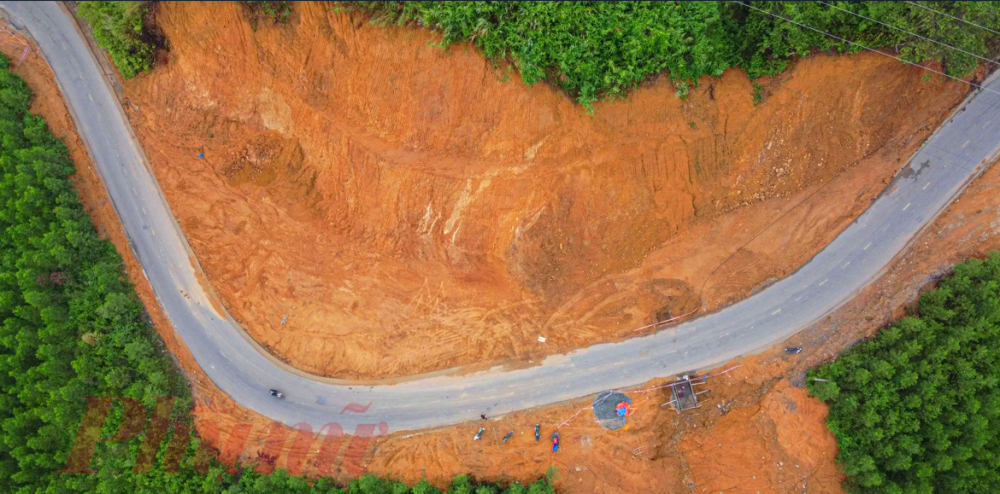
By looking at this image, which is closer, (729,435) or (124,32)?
(729,435)

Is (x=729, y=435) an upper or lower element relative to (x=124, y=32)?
upper

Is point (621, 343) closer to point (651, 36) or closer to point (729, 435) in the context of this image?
point (729, 435)

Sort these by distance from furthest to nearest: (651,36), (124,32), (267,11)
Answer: (124,32) → (267,11) → (651,36)

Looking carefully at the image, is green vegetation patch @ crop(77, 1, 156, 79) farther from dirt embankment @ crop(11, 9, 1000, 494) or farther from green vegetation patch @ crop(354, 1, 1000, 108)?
dirt embankment @ crop(11, 9, 1000, 494)

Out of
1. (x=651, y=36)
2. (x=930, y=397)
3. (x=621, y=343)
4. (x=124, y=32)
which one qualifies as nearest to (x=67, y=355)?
(x=124, y=32)

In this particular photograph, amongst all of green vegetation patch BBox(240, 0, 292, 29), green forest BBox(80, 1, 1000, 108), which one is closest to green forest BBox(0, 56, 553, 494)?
green vegetation patch BBox(240, 0, 292, 29)
